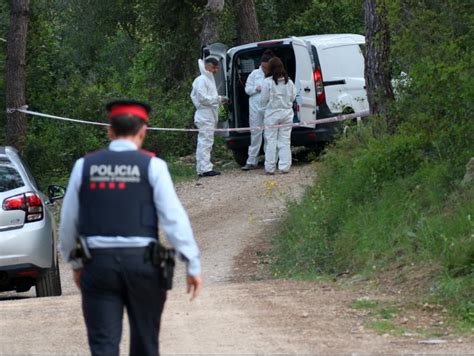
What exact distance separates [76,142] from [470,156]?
1378 cm

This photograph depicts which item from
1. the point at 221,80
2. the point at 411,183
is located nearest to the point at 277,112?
the point at 221,80

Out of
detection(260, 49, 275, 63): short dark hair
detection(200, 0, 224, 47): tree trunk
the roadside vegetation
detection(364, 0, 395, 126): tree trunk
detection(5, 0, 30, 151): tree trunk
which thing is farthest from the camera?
detection(200, 0, 224, 47): tree trunk

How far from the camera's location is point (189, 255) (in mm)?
6055

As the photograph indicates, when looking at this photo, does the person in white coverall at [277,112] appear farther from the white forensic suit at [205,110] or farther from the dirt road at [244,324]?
the dirt road at [244,324]

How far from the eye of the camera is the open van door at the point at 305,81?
65.7 ft

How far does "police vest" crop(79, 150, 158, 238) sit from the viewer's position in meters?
6.02

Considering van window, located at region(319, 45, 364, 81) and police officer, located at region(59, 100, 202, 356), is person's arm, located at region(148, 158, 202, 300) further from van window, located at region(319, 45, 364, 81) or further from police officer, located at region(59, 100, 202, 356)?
van window, located at region(319, 45, 364, 81)

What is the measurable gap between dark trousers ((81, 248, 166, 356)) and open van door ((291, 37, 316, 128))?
14130 mm

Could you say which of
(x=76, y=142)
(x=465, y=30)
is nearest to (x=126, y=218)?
(x=465, y=30)

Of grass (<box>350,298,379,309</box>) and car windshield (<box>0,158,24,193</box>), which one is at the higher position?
car windshield (<box>0,158,24,193</box>)

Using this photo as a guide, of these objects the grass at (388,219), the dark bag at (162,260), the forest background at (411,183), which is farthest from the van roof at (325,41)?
the dark bag at (162,260)

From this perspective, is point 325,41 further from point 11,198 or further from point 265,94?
point 11,198

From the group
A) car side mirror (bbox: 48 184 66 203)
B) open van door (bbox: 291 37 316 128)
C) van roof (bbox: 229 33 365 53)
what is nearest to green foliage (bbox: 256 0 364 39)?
van roof (bbox: 229 33 365 53)

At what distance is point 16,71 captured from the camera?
923 inches
